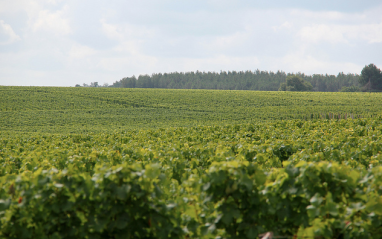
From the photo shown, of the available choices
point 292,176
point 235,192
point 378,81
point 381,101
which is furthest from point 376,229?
point 378,81

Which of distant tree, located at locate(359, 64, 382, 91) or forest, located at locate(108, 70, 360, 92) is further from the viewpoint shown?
forest, located at locate(108, 70, 360, 92)

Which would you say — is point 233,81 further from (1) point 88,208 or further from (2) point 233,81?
(1) point 88,208

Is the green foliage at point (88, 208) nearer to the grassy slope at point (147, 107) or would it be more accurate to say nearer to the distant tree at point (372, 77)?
the grassy slope at point (147, 107)

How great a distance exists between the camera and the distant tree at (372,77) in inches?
4316

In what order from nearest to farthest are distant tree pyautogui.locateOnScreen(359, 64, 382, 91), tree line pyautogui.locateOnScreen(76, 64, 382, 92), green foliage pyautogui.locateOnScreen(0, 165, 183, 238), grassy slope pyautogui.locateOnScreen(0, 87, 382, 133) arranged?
green foliage pyautogui.locateOnScreen(0, 165, 183, 238)
grassy slope pyautogui.locateOnScreen(0, 87, 382, 133)
distant tree pyautogui.locateOnScreen(359, 64, 382, 91)
tree line pyautogui.locateOnScreen(76, 64, 382, 92)

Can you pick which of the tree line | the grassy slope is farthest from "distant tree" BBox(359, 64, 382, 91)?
the grassy slope

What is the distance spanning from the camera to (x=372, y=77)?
360ft

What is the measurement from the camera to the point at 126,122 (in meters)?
41.1

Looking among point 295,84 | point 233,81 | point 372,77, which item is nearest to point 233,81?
point 233,81

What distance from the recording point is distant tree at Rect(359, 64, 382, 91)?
110 m

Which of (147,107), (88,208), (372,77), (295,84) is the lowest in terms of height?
(147,107)

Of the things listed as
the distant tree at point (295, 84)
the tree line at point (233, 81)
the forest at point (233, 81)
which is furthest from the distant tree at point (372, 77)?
the forest at point (233, 81)

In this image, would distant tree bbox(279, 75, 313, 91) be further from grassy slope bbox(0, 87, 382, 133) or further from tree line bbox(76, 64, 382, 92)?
grassy slope bbox(0, 87, 382, 133)

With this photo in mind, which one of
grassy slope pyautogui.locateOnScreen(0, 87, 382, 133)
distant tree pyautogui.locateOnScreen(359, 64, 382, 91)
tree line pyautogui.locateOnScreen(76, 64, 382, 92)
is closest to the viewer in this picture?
grassy slope pyautogui.locateOnScreen(0, 87, 382, 133)
